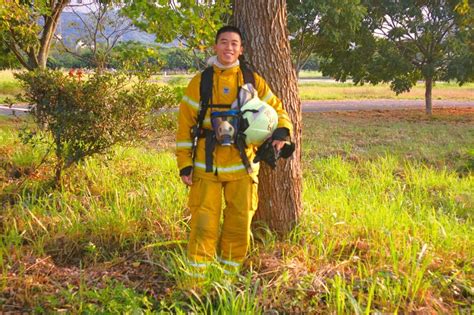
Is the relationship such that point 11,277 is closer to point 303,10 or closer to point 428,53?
point 303,10

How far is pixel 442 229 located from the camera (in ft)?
12.0

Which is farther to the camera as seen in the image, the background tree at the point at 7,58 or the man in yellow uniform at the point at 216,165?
the background tree at the point at 7,58

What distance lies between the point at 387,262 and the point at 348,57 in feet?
51.2

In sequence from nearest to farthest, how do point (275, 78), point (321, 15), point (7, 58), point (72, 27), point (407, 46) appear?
point (275, 78) → point (7, 58) → point (72, 27) → point (321, 15) → point (407, 46)

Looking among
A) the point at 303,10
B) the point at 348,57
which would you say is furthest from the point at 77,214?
the point at 348,57

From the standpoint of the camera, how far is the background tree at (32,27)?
23.9ft

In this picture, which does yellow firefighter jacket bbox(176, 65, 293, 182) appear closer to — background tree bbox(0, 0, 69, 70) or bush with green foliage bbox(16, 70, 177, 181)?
bush with green foliage bbox(16, 70, 177, 181)

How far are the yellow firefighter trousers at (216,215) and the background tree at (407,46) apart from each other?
1402 cm

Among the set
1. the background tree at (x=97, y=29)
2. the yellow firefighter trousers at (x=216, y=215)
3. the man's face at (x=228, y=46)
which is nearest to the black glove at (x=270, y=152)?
the yellow firefighter trousers at (x=216, y=215)

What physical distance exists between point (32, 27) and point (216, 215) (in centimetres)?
676

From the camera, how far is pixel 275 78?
12.2 feet

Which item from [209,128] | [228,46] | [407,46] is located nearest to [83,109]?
[209,128]

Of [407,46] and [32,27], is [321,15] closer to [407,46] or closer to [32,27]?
[407,46]

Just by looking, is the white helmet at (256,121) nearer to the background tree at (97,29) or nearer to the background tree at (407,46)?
the background tree at (97,29)
